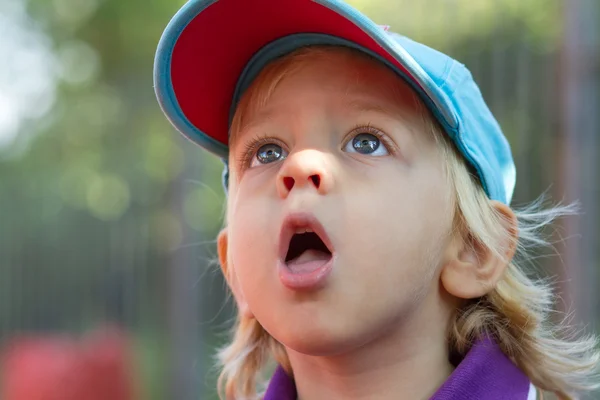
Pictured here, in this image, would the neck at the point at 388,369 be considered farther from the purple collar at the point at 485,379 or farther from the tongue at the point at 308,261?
the tongue at the point at 308,261

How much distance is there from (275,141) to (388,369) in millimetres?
369

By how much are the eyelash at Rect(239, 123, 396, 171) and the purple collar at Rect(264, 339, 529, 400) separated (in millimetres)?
335

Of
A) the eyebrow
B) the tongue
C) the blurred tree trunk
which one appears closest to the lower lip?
the tongue

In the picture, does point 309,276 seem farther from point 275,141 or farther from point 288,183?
point 275,141

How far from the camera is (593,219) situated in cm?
202

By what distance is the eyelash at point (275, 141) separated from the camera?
1.08 m

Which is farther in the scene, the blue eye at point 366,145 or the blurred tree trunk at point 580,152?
the blurred tree trunk at point 580,152

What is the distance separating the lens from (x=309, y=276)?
98 cm

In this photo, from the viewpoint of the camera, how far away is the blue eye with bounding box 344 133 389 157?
3.52 ft

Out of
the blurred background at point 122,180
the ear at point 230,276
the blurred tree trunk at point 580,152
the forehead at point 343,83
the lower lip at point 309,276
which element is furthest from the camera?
the blurred background at point 122,180

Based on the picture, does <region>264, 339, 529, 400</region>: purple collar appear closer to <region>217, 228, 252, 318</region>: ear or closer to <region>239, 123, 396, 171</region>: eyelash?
<region>217, 228, 252, 318</region>: ear

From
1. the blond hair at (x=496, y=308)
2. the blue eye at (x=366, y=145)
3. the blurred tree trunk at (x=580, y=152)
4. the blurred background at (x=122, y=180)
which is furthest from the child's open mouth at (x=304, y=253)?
the blurred background at (x=122, y=180)

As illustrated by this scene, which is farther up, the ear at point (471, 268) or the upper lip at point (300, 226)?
the upper lip at point (300, 226)

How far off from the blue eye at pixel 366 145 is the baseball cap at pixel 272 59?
99 mm
